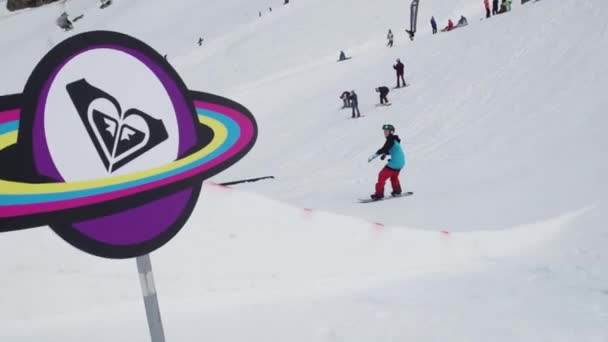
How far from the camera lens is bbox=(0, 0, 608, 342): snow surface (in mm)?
3197

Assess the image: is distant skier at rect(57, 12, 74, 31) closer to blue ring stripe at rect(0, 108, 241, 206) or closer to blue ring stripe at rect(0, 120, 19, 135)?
blue ring stripe at rect(0, 108, 241, 206)

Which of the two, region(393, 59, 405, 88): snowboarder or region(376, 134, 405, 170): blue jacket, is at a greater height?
region(393, 59, 405, 88): snowboarder

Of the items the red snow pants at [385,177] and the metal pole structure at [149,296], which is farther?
the red snow pants at [385,177]

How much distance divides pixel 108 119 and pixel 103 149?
0.36 ft

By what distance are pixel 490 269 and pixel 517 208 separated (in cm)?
230

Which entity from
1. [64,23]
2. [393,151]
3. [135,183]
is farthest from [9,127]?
[64,23]

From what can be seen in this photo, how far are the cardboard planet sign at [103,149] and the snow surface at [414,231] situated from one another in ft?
4.14

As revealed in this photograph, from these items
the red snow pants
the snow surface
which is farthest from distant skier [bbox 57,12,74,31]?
the red snow pants

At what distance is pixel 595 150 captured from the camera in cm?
823

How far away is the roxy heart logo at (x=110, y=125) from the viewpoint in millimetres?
1968

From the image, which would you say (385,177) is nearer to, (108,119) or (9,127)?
(108,119)

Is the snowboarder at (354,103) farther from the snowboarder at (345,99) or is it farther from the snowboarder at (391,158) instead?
the snowboarder at (391,158)

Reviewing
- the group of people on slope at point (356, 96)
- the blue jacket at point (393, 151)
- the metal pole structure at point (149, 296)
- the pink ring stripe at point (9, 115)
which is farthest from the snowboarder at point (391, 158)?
the group of people on slope at point (356, 96)

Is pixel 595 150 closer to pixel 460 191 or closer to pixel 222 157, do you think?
pixel 460 191
